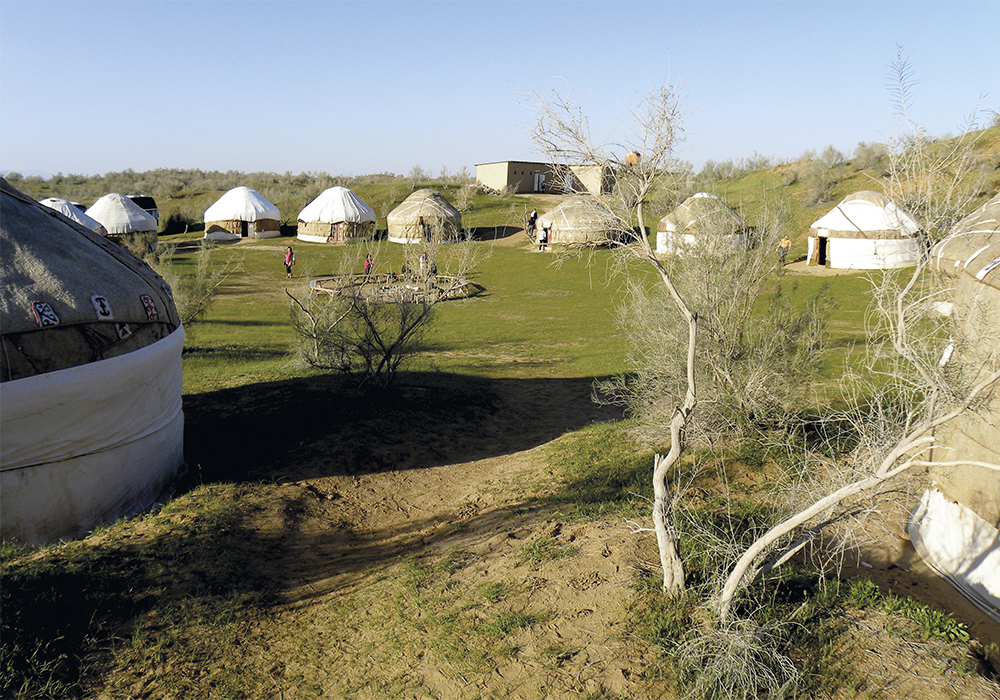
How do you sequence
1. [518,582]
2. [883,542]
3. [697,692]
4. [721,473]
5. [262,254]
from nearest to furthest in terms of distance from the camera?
[697,692], [518,582], [883,542], [721,473], [262,254]

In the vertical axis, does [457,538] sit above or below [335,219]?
below

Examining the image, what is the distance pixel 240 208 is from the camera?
3225cm

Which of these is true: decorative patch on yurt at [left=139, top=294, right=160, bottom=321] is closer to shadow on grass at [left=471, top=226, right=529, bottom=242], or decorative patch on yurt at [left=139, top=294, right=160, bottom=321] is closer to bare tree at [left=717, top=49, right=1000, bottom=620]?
bare tree at [left=717, top=49, right=1000, bottom=620]

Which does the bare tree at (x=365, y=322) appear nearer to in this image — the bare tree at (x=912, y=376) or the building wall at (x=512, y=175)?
the bare tree at (x=912, y=376)

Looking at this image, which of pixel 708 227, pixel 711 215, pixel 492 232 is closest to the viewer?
pixel 708 227

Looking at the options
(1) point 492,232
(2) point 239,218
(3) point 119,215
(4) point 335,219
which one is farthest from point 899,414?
(2) point 239,218

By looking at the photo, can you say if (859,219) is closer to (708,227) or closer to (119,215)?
(708,227)

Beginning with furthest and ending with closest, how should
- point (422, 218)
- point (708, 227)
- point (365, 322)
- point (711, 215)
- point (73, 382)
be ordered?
point (422, 218)
point (365, 322)
point (711, 215)
point (708, 227)
point (73, 382)

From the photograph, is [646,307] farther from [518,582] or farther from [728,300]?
[518,582]

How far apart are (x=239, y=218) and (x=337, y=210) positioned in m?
5.47

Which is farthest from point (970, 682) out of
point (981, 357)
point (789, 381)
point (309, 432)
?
point (309, 432)

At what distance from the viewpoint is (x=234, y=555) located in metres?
5.35

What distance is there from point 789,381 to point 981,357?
4.04 m

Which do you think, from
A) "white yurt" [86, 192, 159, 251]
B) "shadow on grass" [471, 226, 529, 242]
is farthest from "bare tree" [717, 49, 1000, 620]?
"white yurt" [86, 192, 159, 251]
